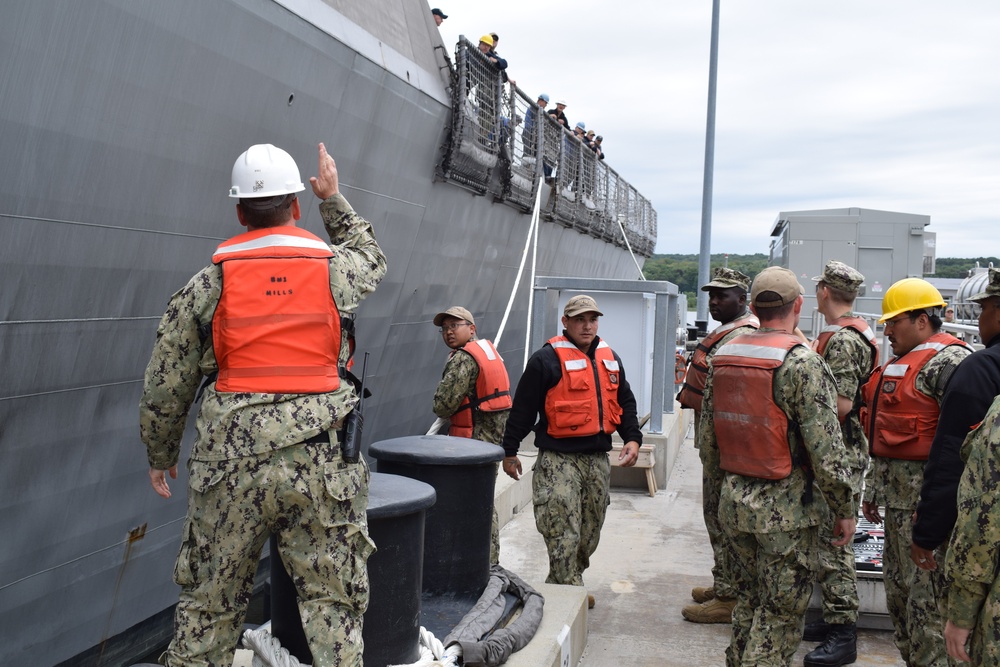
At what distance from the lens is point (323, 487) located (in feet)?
8.96

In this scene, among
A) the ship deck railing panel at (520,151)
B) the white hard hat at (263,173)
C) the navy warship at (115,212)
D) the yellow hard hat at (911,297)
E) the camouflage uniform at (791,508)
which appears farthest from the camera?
the ship deck railing panel at (520,151)

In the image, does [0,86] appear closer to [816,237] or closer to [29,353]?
[29,353]

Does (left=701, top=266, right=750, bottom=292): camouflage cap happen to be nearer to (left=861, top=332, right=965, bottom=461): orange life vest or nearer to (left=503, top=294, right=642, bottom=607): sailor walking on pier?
(left=503, top=294, right=642, bottom=607): sailor walking on pier

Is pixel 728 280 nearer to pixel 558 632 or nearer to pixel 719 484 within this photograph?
pixel 719 484

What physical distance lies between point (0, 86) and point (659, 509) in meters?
6.13

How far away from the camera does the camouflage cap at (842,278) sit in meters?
5.11

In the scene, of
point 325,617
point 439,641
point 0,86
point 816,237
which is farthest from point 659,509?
point 816,237

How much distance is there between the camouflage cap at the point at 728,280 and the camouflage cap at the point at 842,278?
42 cm

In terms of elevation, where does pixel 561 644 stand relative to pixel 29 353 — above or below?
below

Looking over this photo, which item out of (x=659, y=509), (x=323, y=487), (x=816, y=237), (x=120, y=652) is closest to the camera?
(x=323, y=487)

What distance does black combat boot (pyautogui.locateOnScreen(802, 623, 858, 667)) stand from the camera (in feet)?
15.0

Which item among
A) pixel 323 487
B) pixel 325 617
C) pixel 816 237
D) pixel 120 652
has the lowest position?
pixel 120 652

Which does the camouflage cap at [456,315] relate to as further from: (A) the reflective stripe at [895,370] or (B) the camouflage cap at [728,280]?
(A) the reflective stripe at [895,370]

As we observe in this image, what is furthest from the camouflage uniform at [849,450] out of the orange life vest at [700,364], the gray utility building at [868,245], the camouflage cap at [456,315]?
the gray utility building at [868,245]
